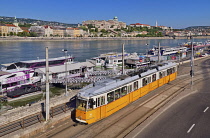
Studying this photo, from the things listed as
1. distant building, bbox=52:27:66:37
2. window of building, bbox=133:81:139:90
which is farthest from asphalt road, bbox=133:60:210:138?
distant building, bbox=52:27:66:37

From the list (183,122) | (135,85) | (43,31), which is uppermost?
(43,31)

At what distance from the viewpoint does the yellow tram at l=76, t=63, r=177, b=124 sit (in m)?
11.8

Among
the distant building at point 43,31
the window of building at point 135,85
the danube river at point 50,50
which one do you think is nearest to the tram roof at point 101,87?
the window of building at point 135,85

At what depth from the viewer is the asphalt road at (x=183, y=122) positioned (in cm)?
1097

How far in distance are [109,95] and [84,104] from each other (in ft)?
5.72

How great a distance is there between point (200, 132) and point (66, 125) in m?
7.27

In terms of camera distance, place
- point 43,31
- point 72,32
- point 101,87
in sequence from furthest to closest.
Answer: point 72,32 < point 43,31 < point 101,87

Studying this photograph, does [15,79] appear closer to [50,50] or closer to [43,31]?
[50,50]

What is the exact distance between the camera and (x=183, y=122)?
12477 millimetres

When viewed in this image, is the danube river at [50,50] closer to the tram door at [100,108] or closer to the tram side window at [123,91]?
the tram side window at [123,91]

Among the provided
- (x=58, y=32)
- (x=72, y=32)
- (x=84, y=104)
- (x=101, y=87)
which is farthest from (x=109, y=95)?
(x=58, y=32)

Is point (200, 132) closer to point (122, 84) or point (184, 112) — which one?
point (184, 112)

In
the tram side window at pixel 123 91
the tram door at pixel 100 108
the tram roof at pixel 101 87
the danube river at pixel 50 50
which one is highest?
the danube river at pixel 50 50

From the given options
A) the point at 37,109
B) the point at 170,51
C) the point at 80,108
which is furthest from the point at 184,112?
the point at 170,51
